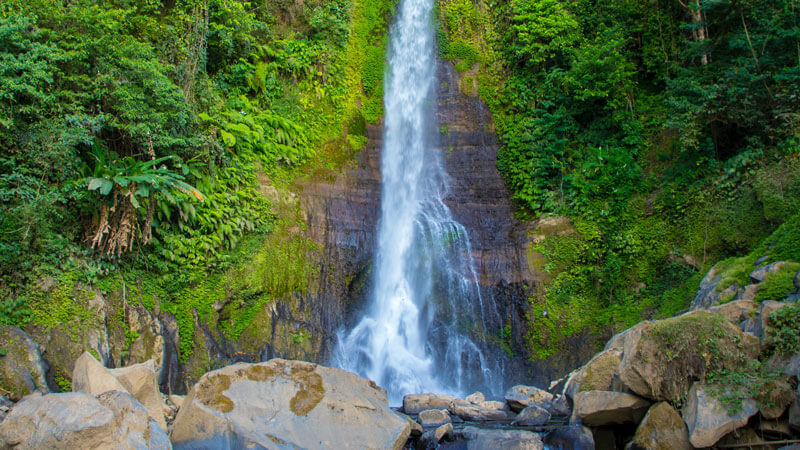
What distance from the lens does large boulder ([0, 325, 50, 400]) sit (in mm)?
6500

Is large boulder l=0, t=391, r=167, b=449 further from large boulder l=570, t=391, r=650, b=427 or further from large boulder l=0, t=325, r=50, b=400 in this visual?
large boulder l=570, t=391, r=650, b=427

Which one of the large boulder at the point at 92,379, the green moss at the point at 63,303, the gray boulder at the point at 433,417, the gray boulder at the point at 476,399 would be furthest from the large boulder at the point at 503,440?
the green moss at the point at 63,303

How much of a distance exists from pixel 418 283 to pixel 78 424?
8.59 meters

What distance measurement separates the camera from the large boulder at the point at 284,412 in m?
5.98

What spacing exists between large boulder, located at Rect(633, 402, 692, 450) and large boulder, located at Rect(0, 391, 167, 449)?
566 centimetres

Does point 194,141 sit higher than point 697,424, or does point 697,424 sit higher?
point 194,141

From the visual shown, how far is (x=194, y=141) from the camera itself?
9.99m

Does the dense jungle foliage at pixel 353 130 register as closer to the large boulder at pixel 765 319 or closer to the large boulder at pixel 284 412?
the large boulder at pixel 765 319

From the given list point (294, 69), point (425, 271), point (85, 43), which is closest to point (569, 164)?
point (425, 271)

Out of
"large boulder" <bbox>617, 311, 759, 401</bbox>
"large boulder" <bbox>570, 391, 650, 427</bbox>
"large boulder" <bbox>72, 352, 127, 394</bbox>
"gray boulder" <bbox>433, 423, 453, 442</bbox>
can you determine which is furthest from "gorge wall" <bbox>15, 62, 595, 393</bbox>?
"large boulder" <bbox>617, 311, 759, 401</bbox>

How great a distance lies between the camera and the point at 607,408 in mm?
6480

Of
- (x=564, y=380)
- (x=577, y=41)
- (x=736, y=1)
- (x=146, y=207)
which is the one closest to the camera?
(x=146, y=207)

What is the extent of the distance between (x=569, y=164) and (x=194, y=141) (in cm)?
975

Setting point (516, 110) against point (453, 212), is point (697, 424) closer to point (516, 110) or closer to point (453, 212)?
point (453, 212)
